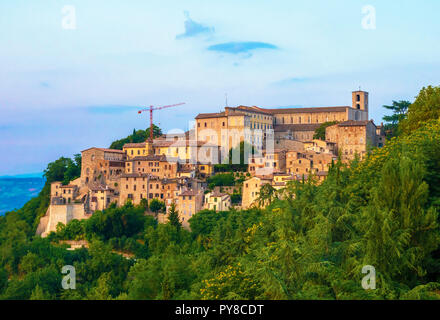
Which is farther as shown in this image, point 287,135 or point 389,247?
point 287,135

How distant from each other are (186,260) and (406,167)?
17.7m

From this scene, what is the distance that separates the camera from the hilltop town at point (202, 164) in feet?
173

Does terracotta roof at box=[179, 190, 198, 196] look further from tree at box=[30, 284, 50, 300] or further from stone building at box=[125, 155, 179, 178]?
tree at box=[30, 284, 50, 300]

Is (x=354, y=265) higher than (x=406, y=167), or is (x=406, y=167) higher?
(x=406, y=167)

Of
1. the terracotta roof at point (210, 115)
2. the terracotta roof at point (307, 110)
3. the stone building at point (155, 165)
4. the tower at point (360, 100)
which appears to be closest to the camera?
the stone building at point (155, 165)

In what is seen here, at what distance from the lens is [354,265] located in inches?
701

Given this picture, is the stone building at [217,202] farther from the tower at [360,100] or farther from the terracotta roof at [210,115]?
the tower at [360,100]

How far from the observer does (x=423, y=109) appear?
110 ft

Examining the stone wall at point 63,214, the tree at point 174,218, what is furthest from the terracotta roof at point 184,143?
the stone wall at point 63,214

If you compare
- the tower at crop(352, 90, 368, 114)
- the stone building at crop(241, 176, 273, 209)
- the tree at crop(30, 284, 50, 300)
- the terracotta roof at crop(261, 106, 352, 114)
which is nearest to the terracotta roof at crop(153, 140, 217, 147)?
the stone building at crop(241, 176, 273, 209)

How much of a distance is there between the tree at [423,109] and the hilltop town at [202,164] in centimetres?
1248

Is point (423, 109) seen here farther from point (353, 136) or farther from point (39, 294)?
point (353, 136)
